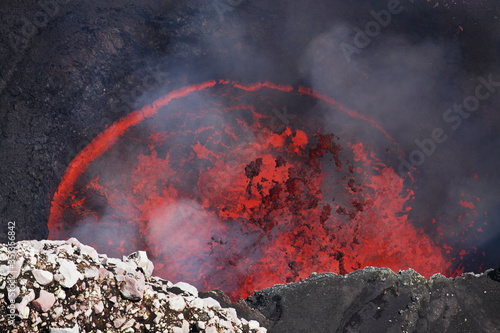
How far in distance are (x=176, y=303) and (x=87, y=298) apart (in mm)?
773

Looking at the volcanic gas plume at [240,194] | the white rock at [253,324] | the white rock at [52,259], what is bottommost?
the white rock at [253,324]

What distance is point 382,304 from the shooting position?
4098mm

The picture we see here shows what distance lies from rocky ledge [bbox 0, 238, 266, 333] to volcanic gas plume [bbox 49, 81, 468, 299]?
252 centimetres

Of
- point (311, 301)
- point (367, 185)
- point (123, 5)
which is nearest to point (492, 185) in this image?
Answer: point (367, 185)

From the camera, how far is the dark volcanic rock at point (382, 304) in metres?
3.96

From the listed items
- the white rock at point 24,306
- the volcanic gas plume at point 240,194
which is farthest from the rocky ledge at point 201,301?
the volcanic gas plume at point 240,194

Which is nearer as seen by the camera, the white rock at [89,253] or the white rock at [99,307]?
the white rock at [99,307]

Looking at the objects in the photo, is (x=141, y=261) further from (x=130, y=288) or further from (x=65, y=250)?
A: (x=65, y=250)

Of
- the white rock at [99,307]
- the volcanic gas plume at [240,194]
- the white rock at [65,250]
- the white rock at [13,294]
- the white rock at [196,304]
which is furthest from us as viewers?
the volcanic gas plume at [240,194]

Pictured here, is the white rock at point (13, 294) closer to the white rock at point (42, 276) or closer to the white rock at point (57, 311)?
the white rock at point (42, 276)

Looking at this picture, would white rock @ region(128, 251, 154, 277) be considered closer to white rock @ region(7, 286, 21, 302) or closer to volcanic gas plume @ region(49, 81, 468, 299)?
white rock @ region(7, 286, 21, 302)

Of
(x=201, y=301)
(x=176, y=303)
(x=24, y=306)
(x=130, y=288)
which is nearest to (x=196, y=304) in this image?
(x=201, y=301)

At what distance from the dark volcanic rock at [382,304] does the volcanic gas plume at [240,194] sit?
1.84m

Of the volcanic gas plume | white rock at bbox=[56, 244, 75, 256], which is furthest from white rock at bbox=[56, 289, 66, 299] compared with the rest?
the volcanic gas plume
